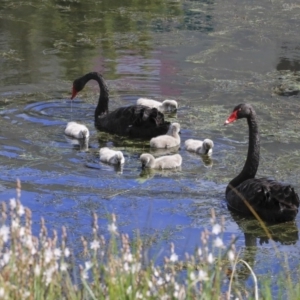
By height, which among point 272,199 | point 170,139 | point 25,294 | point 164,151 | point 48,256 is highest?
point 48,256

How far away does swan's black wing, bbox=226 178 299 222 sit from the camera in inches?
246

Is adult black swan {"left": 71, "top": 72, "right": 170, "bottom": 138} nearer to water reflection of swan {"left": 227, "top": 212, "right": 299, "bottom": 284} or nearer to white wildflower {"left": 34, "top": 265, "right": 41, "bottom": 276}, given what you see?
water reflection of swan {"left": 227, "top": 212, "right": 299, "bottom": 284}

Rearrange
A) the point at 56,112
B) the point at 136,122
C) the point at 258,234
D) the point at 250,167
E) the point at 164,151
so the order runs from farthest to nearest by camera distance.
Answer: the point at 56,112, the point at 136,122, the point at 164,151, the point at 250,167, the point at 258,234

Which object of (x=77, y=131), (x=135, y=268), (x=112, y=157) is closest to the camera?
(x=135, y=268)

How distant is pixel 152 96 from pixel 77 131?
1.92m

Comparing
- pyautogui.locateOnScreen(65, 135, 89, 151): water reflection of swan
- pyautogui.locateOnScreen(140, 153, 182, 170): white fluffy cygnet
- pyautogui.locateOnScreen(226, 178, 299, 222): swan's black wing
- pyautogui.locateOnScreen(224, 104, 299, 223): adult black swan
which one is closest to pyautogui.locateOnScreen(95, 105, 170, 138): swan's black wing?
pyautogui.locateOnScreen(65, 135, 89, 151): water reflection of swan

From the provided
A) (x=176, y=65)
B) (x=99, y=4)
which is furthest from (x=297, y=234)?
(x=99, y=4)

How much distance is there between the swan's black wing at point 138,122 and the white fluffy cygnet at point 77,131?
386mm

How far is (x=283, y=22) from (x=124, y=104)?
5057 millimetres

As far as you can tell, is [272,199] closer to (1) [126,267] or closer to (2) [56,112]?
(1) [126,267]

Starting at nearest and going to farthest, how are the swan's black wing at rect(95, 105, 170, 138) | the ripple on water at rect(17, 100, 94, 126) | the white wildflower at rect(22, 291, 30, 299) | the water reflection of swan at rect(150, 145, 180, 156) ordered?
Answer: the white wildflower at rect(22, 291, 30, 299) → the water reflection of swan at rect(150, 145, 180, 156) → the swan's black wing at rect(95, 105, 170, 138) → the ripple on water at rect(17, 100, 94, 126)

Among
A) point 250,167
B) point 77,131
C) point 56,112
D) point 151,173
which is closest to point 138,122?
point 77,131

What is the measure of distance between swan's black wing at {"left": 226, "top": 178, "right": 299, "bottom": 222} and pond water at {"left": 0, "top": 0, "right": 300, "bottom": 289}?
0.09 meters

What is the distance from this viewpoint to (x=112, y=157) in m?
7.41
